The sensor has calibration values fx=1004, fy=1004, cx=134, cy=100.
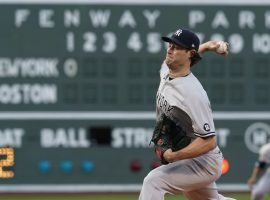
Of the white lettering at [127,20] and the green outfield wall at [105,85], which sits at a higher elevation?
the white lettering at [127,20]

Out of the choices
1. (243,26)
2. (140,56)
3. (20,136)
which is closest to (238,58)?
(243,26)

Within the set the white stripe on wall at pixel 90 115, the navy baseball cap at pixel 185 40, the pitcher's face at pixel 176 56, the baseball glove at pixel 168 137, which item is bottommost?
the white stripe on wall at pixel 90 115

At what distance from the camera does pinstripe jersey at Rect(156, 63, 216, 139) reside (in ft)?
23.7

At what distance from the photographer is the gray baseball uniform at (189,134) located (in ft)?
23.7

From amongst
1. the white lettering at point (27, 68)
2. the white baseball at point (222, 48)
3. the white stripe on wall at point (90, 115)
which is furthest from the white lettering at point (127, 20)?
the white baseball at point (222, 48)

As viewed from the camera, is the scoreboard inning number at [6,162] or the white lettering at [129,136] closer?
the scoreboard inning number at [6,162]

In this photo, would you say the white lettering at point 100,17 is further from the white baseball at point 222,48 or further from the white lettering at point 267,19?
the white baseball at point 222,48

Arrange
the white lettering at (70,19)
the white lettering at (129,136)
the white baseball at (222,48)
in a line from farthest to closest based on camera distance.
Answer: the white lettering at (129,136), the white lettering at (70,19), the white baseball at (222,48)

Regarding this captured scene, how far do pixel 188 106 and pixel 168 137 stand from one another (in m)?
0.33

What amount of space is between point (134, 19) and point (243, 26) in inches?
66.1

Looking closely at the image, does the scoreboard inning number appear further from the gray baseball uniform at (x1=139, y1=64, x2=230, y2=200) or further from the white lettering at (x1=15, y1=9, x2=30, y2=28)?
the gray baseball uniform at (x1=139, y1=64, x2=230, y2=200)

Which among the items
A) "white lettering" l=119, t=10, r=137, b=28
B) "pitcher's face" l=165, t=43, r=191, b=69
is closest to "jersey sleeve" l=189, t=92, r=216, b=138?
"pitcher's face" l=165, t=43, r=191, b=69

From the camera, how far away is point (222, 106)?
15.3m

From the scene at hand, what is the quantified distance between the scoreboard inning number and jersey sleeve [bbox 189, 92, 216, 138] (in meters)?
8.20
